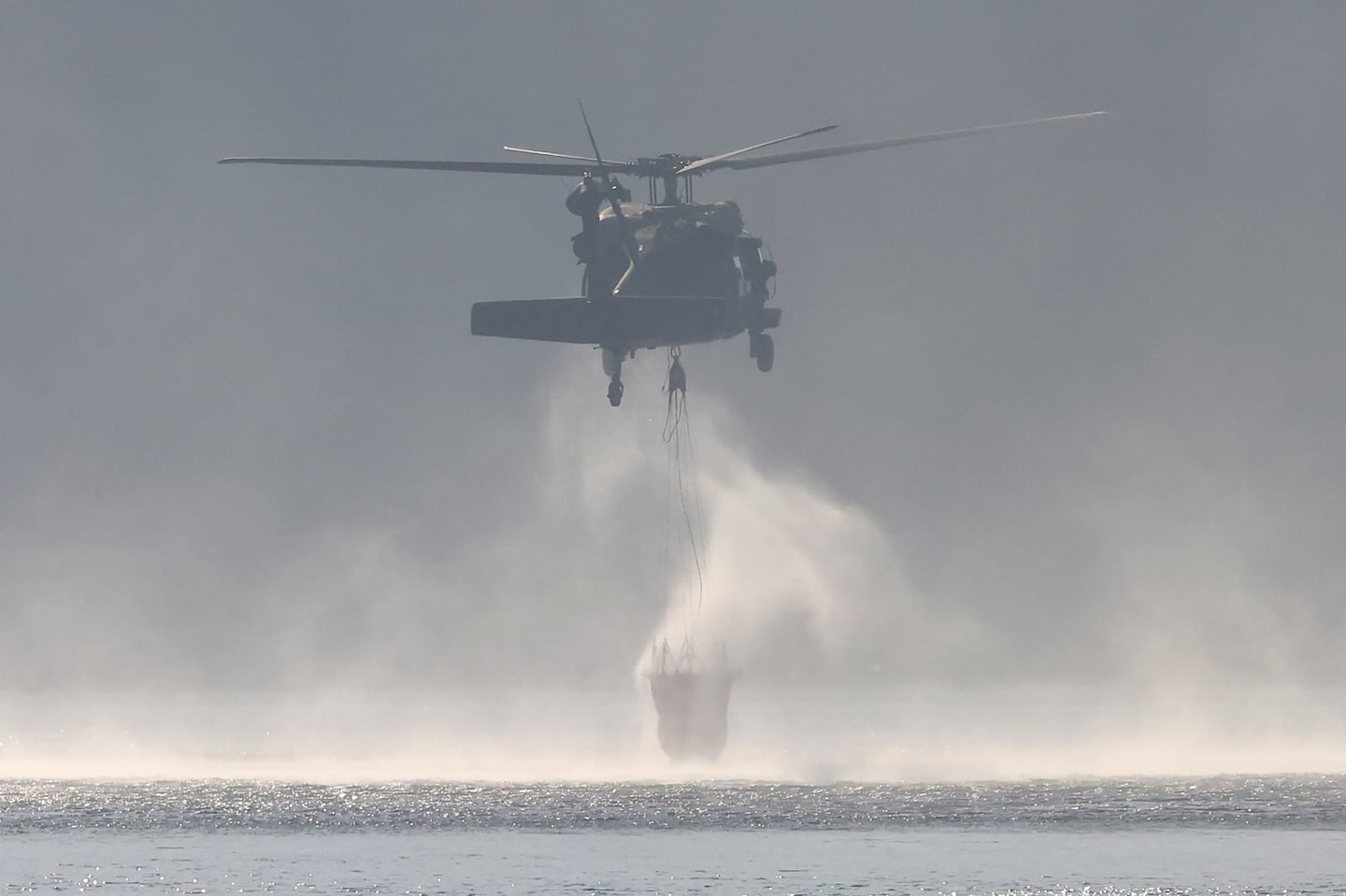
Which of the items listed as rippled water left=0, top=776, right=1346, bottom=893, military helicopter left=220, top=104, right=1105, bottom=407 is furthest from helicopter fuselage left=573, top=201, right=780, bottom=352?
rippled water left=0, top=776, right=1346, bottom=893

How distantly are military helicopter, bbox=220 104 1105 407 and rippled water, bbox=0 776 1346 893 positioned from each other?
17.7 meters

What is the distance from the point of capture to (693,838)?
91.2 metres

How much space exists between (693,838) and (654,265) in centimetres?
2257

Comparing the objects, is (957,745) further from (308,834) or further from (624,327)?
(624,327)

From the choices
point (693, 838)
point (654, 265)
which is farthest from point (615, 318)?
point (693, 838)

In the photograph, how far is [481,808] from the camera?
10575 centimetres

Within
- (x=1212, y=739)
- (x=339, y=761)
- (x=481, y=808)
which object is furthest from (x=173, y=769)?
(x=1212, y=739)

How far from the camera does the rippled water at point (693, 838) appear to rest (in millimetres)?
78188

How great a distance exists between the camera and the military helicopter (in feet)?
268

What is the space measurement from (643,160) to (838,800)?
1375 inches

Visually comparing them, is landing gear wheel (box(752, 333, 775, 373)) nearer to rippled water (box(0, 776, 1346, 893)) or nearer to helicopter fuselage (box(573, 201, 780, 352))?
helicopter fuselage (box(573, 201, 780, 352))

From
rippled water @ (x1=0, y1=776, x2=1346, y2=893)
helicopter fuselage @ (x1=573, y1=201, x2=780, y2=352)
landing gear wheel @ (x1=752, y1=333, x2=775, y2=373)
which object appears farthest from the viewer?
landing gear wheel @ (x1=752, y1=333, x2=775, y2=373)

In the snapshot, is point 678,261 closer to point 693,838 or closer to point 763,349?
point 763,349

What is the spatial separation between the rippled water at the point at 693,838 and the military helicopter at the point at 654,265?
1767 centimetres
